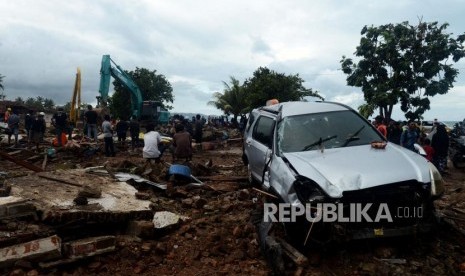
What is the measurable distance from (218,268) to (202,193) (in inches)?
114

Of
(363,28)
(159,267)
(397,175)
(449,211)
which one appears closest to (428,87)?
(363,28)

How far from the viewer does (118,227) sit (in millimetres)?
4957

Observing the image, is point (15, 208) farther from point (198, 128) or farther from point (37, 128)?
point (198, 128)

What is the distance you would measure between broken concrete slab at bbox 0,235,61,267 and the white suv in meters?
2.57

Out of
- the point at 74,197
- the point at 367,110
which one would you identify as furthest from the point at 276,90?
the point at 74,197

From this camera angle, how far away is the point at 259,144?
20.5 feet

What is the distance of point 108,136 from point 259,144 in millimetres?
8817

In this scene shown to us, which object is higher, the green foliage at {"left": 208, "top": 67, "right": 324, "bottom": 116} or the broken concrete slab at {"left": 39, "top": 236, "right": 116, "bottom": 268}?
the green foliage at {"left": 208, "top": 67, "right": 324, "bottom": 116}

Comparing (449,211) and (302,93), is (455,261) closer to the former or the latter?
(449,211)

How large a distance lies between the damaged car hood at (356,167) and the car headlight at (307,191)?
5 cm

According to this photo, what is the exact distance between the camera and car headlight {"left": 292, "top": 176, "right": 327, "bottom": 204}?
12.0 ft

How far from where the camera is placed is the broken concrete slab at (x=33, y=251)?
12.4 ft

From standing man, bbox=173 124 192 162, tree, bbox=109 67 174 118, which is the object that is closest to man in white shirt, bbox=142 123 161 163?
standing man, bbox=173 124 192 162

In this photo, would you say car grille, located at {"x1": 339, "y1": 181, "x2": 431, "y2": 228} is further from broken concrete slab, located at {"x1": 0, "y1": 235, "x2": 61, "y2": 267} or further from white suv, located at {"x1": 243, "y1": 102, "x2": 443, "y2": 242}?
broken concrete slab, located at {"x1": 0, "y1": 235, "x2": 61, "y2": 267}
